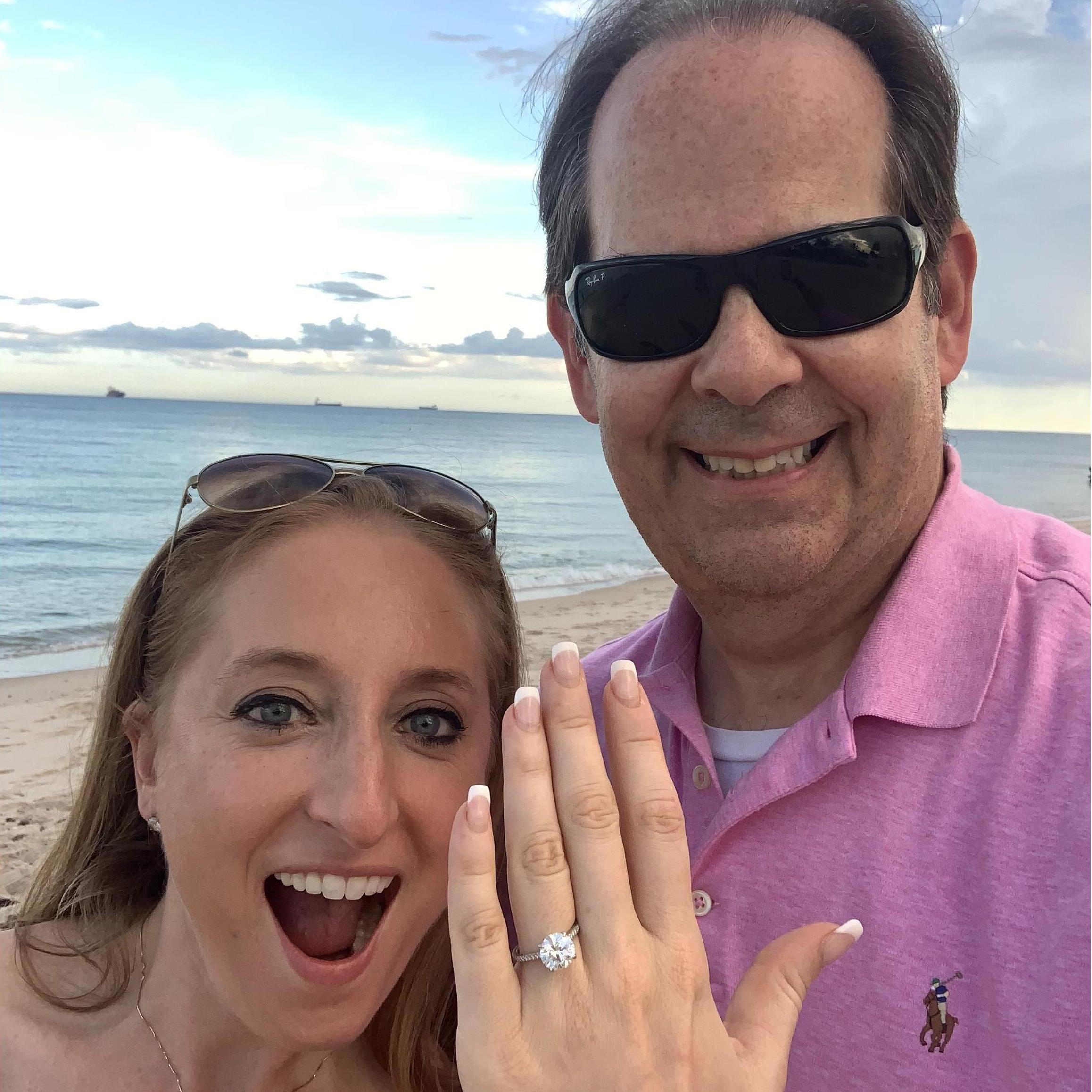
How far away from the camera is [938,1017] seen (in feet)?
6.12

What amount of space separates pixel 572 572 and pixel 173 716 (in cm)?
1732

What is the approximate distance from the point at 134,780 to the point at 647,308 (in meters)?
2.04

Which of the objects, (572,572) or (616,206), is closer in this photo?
Result: (616,206)

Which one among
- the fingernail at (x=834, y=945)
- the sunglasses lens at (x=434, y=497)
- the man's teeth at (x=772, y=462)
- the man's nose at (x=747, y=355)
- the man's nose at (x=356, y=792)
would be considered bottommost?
the fingernail at (x=834, y=945)

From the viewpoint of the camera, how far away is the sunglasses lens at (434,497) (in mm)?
2564

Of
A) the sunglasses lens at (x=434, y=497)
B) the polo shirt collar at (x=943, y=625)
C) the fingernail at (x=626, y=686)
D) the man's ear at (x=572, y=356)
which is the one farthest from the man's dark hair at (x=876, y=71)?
the fingernail at (x=626, y=686)

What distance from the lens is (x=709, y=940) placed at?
7.04 ft

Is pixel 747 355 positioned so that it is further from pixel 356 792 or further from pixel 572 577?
pixel 572 577

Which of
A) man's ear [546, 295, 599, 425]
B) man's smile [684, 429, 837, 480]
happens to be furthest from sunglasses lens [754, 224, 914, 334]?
man's ear [546, 295, 599, 425]

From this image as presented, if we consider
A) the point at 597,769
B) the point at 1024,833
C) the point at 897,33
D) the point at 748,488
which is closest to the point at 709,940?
the point at 1024,833

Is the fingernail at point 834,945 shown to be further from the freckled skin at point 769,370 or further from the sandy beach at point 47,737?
the sandy beach at point 47,737

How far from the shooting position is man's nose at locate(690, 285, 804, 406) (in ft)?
7.24

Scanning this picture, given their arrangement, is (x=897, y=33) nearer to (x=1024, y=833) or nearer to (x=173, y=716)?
(x=1024, y=833)

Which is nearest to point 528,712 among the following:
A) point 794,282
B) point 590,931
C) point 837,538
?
point 590,931
